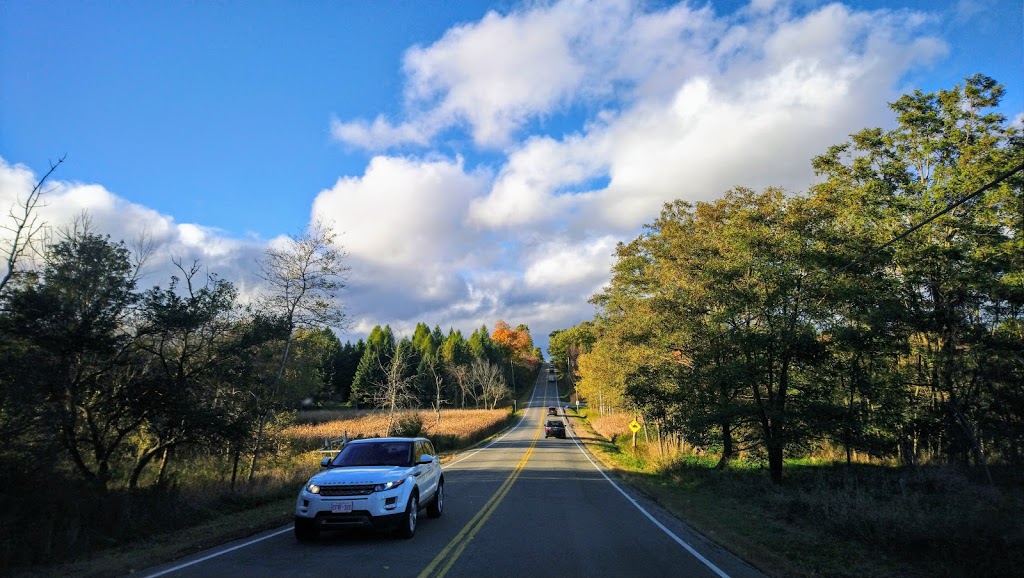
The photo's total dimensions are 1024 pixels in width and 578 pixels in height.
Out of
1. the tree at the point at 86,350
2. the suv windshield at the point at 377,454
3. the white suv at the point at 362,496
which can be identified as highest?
the tree at the point at 86,350

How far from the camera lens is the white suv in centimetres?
818

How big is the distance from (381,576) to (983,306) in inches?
931

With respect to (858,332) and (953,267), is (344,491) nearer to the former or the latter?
(858,332)

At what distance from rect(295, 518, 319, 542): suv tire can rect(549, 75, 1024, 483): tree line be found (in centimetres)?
1375

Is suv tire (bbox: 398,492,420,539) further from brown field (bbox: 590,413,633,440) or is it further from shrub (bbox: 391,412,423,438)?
brown field (bbox: 590,413,633,440)

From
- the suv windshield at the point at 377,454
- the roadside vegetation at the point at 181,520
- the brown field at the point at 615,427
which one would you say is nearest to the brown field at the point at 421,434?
the brown field at the point at 615,427

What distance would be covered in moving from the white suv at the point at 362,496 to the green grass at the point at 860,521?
5552mm

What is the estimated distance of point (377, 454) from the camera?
1005cm

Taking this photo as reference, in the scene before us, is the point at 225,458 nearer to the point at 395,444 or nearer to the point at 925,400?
the point at 395,444

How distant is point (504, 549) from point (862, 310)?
15.1 m

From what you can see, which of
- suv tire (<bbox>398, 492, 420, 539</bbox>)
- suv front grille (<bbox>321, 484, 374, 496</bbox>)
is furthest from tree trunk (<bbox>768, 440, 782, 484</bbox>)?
suv front grille (<bbox>321, 484, 374, 496</bbox>)

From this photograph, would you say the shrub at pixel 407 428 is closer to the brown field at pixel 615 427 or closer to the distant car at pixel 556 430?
the distant car at pixel 556 430

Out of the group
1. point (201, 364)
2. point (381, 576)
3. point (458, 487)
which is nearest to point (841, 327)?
point (458, 487)

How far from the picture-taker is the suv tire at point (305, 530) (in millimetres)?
8266
